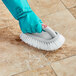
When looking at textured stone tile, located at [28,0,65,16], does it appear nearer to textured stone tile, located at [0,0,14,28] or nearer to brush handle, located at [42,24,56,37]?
textured stone tile, located at [0,0,14,28]

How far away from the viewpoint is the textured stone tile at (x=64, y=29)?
1.35 metres

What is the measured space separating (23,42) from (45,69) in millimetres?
279

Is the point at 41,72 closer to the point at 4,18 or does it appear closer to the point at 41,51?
the point at 41,51

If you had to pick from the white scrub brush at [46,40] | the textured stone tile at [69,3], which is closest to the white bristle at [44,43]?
the white scrub brush at [46,40]

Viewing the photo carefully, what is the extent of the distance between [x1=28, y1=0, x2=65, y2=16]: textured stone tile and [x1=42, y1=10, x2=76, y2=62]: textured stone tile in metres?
0.05

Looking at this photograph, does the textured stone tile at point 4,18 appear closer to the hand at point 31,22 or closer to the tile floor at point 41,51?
the tile floor at point 41,51

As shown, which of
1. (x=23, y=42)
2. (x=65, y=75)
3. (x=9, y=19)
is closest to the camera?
(x=65, y=75)

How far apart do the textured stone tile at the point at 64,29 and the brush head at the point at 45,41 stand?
52 millimetres

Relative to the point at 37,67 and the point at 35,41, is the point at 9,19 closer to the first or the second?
the point at 35,41

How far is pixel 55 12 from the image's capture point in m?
1.66

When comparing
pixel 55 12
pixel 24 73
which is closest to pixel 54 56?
pixel 24 73

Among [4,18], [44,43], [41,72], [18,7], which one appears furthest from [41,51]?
[4,18]

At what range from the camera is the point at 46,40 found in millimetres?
1337

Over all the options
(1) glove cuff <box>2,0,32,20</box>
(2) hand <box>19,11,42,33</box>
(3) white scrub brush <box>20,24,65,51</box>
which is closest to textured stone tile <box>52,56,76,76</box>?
(3) white scrub brush <box>20,24,65,51</box>
